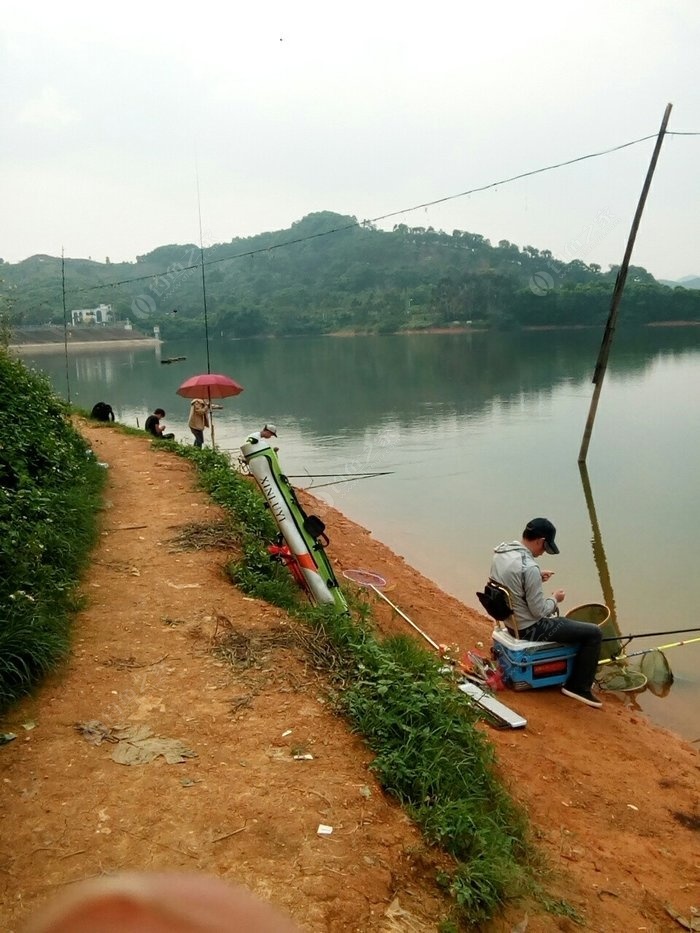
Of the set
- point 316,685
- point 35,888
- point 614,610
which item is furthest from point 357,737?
point 614,610

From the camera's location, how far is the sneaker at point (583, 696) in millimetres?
5415

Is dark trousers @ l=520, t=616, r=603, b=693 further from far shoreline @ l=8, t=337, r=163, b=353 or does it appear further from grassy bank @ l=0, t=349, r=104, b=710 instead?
far shoreline @ l=8, t=337, r=163, b=353

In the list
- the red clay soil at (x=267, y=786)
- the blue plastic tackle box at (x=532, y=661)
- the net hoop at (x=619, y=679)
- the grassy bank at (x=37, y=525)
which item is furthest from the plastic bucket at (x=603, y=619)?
the grassy bank at (x=37, y=525)

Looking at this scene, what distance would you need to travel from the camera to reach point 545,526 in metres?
5.12

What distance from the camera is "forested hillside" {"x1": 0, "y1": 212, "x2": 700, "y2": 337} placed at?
183 feet

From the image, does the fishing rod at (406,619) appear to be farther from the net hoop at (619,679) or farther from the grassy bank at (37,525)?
the grassy bank at (37,525)

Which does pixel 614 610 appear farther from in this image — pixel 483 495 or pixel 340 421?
pixel 340 421

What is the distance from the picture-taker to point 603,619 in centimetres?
603

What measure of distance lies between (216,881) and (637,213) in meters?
14.4

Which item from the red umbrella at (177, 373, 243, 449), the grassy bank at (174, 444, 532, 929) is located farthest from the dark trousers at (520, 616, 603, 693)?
the red umbrella at (177, 373, 243, 449)

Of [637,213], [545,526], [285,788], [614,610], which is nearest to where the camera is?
[285,788]

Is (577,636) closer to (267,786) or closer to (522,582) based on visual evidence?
(522,582)

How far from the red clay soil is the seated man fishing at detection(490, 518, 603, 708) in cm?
52

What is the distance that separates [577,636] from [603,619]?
3.11 ft
